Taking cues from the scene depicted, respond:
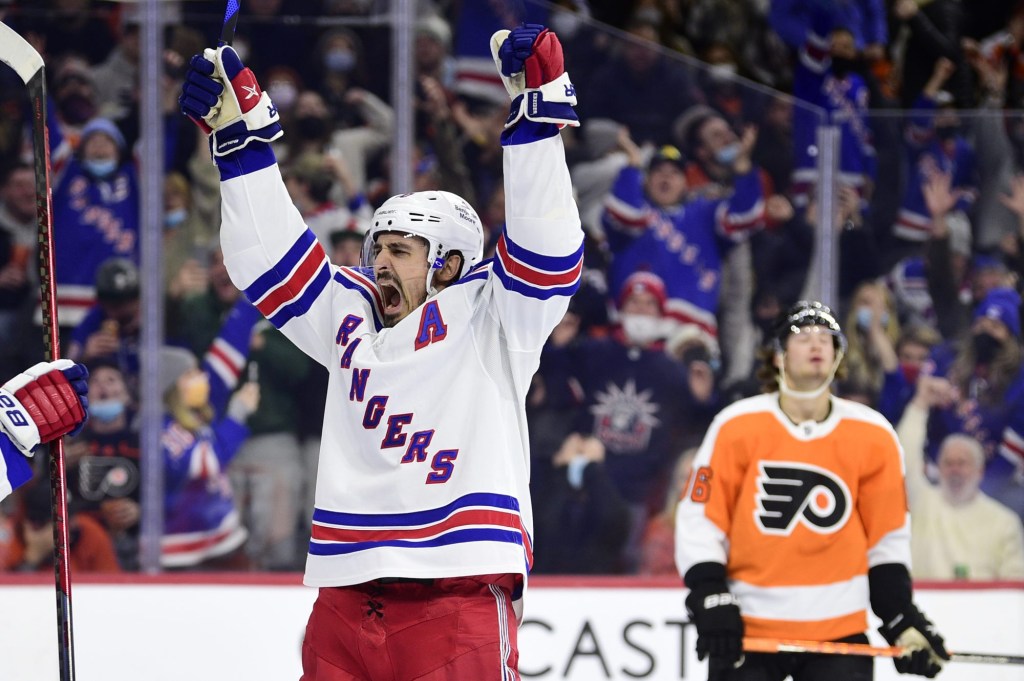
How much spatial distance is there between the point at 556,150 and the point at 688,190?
244cm

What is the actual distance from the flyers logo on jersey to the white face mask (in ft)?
4.21

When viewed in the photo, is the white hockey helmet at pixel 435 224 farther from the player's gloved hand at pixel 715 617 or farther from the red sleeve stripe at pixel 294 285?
the player's gloved hand at pixel 715 617

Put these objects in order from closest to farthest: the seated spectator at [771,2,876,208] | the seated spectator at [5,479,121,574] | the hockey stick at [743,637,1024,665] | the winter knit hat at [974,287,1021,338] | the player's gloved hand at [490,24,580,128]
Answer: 1. the player's gloved hand at [490,24,580,128]
2. the hockey stick at [743,637,1024,665]
3. the seated spectator at [5,479,121,574]
4. the winter knit hat at [974,287,1021,338]
5. the seated spectator at [771,2,876,208]

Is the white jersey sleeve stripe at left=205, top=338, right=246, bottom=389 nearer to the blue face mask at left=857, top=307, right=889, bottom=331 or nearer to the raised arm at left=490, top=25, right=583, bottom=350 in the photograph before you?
the blue face mask at left=857, top=307, right=889, bottom=331

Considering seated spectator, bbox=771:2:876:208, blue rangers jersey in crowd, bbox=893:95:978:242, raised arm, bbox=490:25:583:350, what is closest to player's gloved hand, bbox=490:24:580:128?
raised arm, bbox=490:25:583:350

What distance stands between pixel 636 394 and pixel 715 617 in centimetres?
140

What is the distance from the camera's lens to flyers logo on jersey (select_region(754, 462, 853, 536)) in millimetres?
3371

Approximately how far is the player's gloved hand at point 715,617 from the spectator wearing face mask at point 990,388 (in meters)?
1.54

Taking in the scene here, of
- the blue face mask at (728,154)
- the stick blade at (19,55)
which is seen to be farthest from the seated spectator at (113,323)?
the stick blade at (19,55)

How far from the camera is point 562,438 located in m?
4.58

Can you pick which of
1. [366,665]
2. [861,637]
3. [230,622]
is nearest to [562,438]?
[230,622]

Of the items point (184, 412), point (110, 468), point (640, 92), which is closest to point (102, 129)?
point (184, 412)

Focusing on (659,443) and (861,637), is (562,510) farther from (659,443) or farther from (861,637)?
(861,637)

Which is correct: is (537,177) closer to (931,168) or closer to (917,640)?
(917,640)
